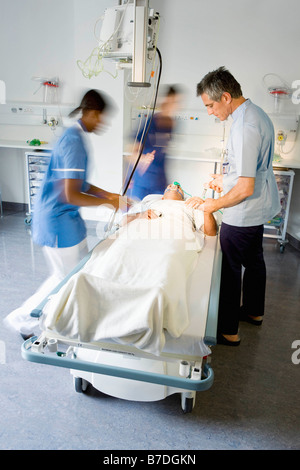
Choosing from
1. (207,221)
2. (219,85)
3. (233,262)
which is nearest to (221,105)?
(219,85)

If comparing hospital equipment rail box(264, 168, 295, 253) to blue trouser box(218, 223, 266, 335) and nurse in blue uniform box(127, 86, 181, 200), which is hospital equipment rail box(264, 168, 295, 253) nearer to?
nurse in blue uniform box(127, 86, 181, 200)

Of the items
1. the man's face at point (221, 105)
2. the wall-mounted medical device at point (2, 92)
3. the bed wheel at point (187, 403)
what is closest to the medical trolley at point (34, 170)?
the wall-mounted medical device at point (2, 92)

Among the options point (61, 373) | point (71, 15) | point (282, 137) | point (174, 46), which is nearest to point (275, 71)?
point (282, 137)

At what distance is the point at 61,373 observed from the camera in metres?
1.68

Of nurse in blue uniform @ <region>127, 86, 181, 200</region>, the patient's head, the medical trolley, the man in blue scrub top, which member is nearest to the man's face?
the man in blue scrub top

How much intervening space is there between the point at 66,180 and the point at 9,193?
294 centimetres

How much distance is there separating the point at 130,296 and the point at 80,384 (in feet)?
2.08

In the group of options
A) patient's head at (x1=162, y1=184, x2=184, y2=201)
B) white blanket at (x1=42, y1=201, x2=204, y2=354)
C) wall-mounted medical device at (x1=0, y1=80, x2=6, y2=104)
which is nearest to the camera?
white blanket at (x1=42, y1=201, x2=204, y2=354)

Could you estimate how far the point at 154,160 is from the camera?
2678 millimetres

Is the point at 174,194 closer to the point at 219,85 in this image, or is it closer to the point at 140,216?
the point at 140,216

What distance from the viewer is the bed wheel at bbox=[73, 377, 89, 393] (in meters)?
1.52

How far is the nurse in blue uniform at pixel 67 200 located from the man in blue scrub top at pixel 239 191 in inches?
20.9

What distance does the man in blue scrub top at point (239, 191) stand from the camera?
5.31 feet
